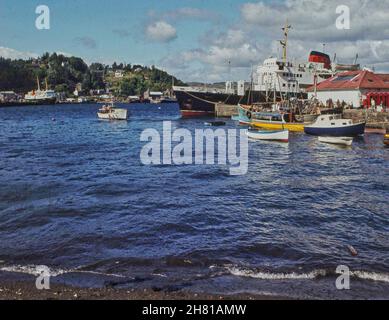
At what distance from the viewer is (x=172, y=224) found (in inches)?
752

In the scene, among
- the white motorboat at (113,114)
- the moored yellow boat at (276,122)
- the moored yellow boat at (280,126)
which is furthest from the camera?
the white motorboat at (113,114)

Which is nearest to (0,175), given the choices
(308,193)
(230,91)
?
(308,193)

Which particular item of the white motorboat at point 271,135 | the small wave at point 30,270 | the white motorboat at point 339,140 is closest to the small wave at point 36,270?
the small wave at point 30,270

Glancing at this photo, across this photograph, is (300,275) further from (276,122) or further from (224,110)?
(224,110)

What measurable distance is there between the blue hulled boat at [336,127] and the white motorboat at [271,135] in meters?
5.20

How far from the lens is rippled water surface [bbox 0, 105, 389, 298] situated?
13.4 meters

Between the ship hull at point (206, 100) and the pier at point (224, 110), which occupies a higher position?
the ship hull at point (206, 100)

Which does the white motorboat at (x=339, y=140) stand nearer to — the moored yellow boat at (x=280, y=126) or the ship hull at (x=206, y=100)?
the moored yellow boat at (x=280, y=126)

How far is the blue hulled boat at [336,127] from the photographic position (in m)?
50.8

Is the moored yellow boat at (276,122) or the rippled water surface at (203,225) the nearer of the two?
the rippled water surface at (203,225)

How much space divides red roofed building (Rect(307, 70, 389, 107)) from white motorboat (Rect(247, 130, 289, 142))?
92.7 ft

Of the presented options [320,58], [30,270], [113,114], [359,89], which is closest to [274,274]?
[30,270]
